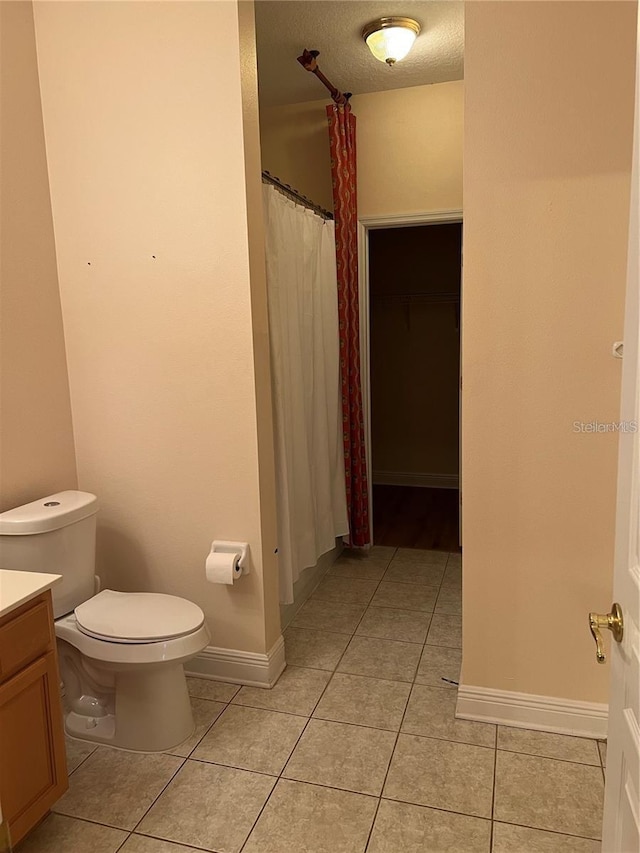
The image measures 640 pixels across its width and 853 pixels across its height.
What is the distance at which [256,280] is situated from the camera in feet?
7.78

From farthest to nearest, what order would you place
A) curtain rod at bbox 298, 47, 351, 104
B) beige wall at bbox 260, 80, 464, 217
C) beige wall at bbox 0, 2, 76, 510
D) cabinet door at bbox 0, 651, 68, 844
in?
beige wall at bbox 260, 80, 464, 217 → curtain rod at bbox 298, 47, 351, 104 → beige wall at bbox 0, 2, 76, 510 → cabinet door at bbox 0, 651, 68, 844

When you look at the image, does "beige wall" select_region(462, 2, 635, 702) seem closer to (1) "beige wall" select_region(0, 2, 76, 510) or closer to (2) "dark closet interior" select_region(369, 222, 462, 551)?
(1) "beige wall" select_region(0, 2, 76, 510)

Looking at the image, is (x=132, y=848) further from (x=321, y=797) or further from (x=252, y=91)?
(x=252, y=91)

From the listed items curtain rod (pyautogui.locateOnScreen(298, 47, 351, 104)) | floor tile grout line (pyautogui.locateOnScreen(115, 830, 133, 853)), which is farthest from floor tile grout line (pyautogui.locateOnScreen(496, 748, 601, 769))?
curtain rod (pyautogui.locateOnScreen(298, 47, 351, 104))

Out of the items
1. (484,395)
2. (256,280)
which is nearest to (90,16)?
(256,280)

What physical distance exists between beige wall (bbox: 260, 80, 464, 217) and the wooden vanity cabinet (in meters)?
2.63

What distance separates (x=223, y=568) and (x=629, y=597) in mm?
1660

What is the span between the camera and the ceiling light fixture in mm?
2729

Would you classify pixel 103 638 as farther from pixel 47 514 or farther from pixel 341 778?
pixel 341 778

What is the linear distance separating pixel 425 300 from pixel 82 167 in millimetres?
3371

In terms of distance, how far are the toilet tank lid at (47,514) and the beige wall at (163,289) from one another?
0.97 ft

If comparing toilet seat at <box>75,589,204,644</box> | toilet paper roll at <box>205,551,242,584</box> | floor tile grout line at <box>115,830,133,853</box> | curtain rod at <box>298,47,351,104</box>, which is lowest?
floor tile grout line at <box>115,830,133,853</box>

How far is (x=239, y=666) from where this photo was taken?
255 centimetres

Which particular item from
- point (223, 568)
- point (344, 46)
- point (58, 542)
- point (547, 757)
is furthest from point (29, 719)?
point (344, 46)
